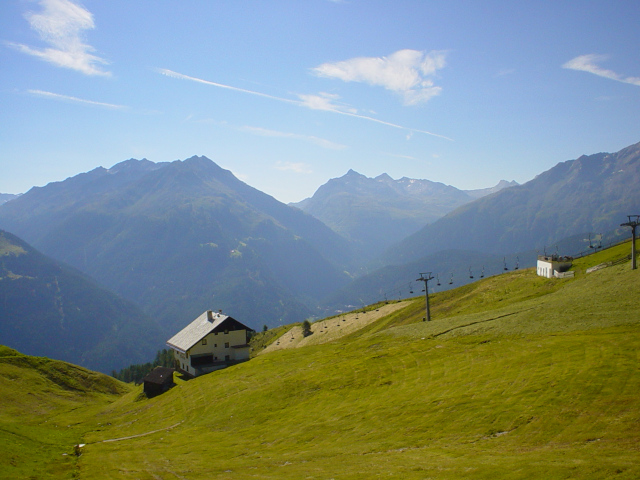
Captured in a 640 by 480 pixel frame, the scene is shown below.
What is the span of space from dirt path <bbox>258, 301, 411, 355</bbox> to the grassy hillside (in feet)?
175

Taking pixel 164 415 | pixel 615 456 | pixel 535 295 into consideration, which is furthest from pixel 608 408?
pixel 535 295

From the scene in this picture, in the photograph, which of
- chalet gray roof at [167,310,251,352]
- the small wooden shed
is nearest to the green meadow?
the small wooden shed

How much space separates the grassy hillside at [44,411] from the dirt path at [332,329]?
53455 millimetres

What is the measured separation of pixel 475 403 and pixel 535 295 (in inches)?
2406

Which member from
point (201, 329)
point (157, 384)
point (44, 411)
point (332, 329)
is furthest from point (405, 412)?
point (332, 329)

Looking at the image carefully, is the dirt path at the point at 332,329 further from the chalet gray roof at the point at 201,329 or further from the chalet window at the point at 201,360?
the chalet window at the point at 201,360

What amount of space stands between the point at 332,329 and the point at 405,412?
10452cm

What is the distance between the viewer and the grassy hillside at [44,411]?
37.7 m

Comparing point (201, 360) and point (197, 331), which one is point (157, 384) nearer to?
point (201, 360)

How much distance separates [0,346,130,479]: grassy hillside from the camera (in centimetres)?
3766

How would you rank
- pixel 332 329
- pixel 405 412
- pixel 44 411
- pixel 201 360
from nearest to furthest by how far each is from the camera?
pixel 405 412 < pixel 44 411 < pixel 201 360 < pixel 332 329

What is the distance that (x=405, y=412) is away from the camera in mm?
40219

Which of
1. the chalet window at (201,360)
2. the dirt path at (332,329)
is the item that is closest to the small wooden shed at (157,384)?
the chalet window at (201,360)

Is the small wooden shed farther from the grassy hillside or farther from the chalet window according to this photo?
the grassy hillside
